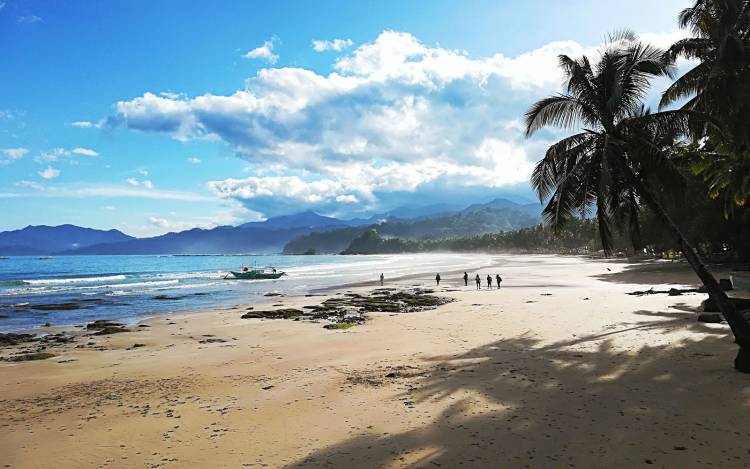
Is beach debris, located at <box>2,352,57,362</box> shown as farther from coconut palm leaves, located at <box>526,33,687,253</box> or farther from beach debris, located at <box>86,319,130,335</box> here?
coconut palm leaves, located at <box>526,33,687,253</box>

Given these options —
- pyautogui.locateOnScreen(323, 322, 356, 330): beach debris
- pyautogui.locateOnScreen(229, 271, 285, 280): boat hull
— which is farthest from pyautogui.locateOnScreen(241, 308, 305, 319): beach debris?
pyautogui.locateOnScreen(229, 271, 285, 280): boat hull

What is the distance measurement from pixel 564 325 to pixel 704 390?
7.77 metres

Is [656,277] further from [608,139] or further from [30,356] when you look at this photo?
[30,356]

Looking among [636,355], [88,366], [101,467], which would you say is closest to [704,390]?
[636,355]

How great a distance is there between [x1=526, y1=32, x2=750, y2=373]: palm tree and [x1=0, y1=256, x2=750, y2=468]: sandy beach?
3666 millimetres

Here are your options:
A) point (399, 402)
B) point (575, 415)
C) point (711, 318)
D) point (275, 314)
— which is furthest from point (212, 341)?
point (711, 318)

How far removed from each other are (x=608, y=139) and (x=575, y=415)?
775 cm

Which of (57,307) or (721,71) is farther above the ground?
(721,71)

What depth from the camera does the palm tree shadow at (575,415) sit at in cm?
545

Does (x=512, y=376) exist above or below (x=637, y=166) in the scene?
below

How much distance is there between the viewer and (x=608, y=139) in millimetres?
11445

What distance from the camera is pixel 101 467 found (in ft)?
18.9

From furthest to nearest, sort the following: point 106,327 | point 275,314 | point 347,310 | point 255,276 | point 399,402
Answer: point 255,276 → point 347,310 → point 275,314 → point 106,327 → point 399,402

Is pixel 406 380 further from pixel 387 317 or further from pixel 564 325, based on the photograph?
pixel 387 317
